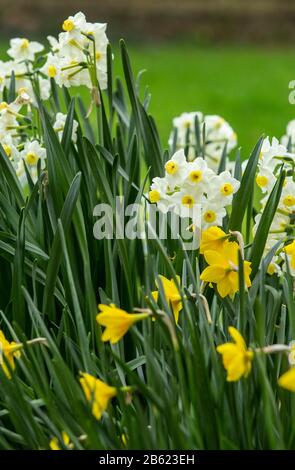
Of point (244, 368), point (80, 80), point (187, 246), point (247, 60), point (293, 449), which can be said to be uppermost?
point (247, 60)

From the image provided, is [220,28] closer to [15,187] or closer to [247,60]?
[247,60]

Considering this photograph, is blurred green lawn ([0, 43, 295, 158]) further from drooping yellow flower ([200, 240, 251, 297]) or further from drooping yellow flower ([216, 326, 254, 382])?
drooping yellow flower ([216, 326, 254, 382])

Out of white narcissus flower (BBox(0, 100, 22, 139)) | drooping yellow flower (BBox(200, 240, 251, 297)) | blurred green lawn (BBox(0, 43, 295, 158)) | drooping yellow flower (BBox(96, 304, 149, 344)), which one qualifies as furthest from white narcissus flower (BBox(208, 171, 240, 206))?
blurred green lawn (BBox(0, 43, 295, 158))

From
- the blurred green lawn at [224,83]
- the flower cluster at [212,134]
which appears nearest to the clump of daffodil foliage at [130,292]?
the flower cluster at [212,134]

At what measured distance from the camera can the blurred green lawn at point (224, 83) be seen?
5543 millimetres

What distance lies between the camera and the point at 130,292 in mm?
1588

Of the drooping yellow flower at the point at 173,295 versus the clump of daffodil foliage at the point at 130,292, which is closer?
the clump of daffodil foliage at the point at 130,292

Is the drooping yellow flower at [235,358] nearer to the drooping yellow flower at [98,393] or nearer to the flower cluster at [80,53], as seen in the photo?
the drooping yellow flower at [98,393]

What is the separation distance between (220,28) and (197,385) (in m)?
8.60

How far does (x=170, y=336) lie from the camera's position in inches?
46.9

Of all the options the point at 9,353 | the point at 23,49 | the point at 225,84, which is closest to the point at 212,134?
the point at 23,49

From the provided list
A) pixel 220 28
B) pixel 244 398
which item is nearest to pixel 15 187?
pixel 244 398

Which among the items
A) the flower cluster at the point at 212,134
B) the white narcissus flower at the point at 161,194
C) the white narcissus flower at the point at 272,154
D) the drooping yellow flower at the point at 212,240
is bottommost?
the drooping yellow flower at the point at 212,240

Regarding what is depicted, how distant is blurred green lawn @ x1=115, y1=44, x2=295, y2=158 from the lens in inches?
218
